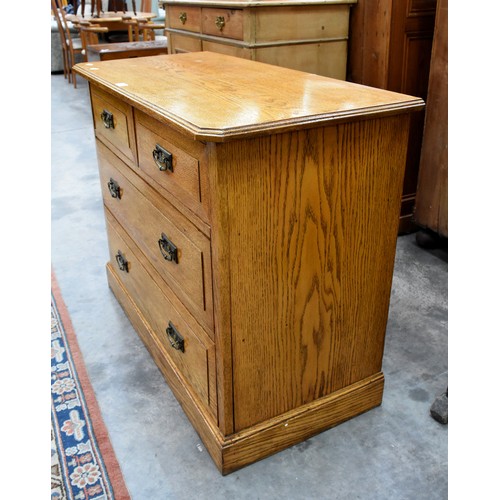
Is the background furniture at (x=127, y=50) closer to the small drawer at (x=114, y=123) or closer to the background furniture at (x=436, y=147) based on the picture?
the small drawer at (x=114, y=123)

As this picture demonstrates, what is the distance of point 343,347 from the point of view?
155 cm

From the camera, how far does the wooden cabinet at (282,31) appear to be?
244 cm

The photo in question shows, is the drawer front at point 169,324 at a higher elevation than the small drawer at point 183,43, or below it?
below

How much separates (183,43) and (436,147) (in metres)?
1.55

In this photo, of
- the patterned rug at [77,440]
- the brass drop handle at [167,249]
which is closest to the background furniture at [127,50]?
the patterned rug at [77,440]

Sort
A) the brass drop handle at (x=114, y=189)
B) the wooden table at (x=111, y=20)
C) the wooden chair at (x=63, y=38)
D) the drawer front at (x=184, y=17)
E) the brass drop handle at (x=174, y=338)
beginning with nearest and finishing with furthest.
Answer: the brass drop handle at (x=174, y=338) → the brass drop handle at (x=114, y=189) → the drawer front at (x=184, y=17) → the wooden table at (x=111, y=20) → the wooden chair at (x=63, y=38)

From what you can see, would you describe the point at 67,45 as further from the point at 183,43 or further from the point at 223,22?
the point at 223,22

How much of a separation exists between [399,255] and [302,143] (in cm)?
157

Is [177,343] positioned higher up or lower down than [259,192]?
lower down

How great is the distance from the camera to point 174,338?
5.30 feet

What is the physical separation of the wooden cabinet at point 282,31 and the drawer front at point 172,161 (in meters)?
1.13

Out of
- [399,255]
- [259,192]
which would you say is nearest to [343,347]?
[259,192]

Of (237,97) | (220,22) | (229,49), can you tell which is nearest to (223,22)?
(220,22)

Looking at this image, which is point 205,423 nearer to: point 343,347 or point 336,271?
point 343,347
